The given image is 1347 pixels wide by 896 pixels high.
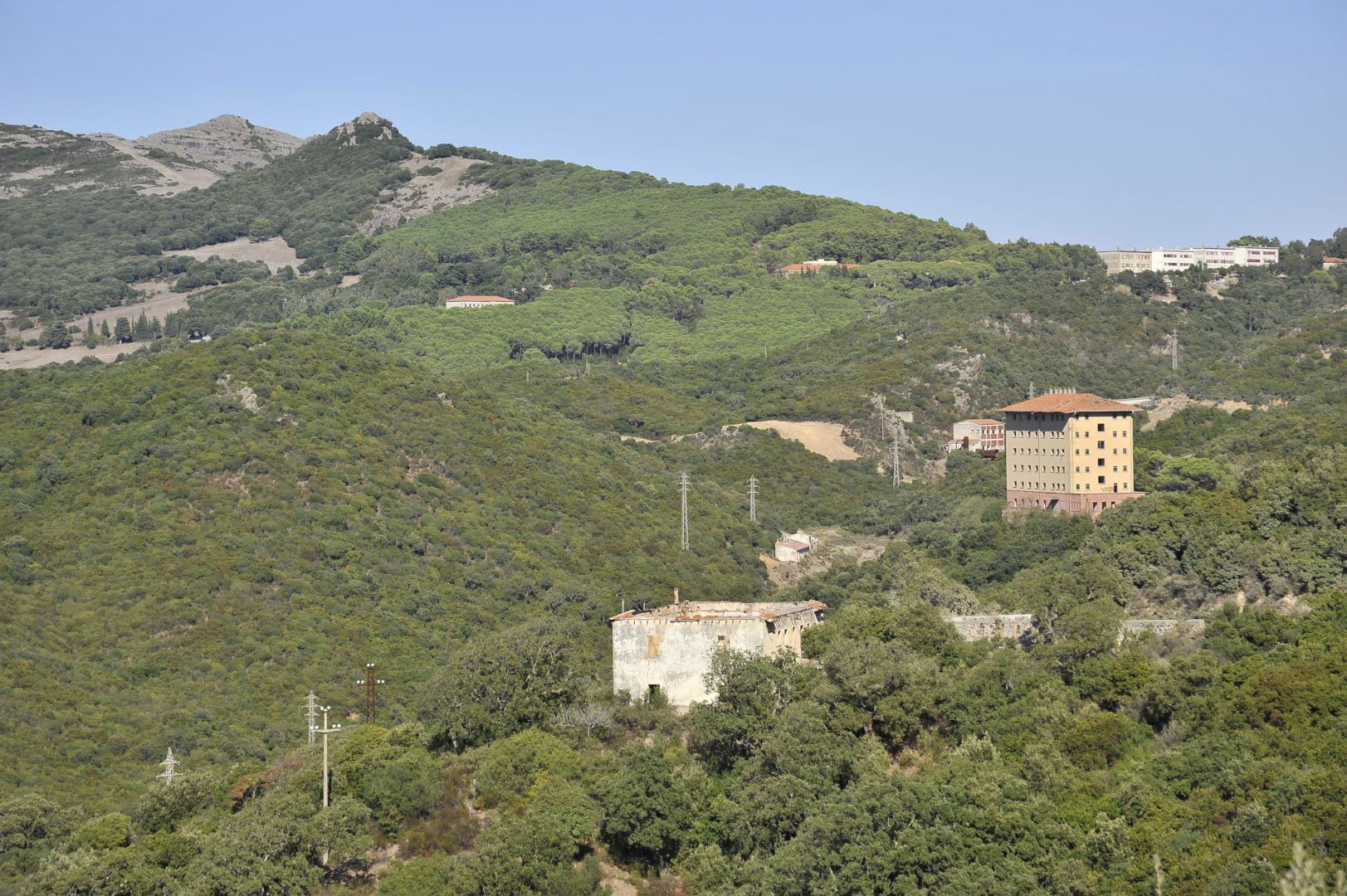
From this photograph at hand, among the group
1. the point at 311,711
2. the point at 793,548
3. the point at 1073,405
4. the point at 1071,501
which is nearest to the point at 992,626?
the point at 311,711

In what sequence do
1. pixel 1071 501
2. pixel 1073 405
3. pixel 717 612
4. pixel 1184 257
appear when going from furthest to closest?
pixel 1184 257, pixel 1073 405, pixel 1071 501, pixel 717 612

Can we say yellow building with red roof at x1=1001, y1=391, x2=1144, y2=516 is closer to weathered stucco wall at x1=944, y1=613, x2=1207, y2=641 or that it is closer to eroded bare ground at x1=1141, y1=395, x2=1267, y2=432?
eroded bare ground at x1=1141, y1=395, x2=1267, y2=432

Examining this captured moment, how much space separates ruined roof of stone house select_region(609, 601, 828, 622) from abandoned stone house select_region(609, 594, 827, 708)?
1.5 inches

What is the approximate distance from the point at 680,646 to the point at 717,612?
5.89 ft

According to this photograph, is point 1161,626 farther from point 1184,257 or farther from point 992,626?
point 1184,257

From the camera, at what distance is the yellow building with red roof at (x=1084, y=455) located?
73.7 m

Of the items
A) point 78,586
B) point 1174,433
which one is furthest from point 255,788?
point 1174,433

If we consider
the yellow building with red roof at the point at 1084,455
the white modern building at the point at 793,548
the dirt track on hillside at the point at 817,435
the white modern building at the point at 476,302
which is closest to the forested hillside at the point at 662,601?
the dirt track on hillside at the point at 817,435

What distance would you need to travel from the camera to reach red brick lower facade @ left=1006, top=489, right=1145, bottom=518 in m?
72.9

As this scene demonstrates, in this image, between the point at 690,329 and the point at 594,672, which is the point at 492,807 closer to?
the point at 594,672

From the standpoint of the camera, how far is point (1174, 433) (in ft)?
281

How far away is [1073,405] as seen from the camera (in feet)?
244

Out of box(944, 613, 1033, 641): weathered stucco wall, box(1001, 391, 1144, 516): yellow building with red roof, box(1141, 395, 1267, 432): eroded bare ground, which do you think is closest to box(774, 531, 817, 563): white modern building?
box(1001, 391, 1144, 516): yellow building with red roof

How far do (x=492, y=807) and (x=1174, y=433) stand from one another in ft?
157
